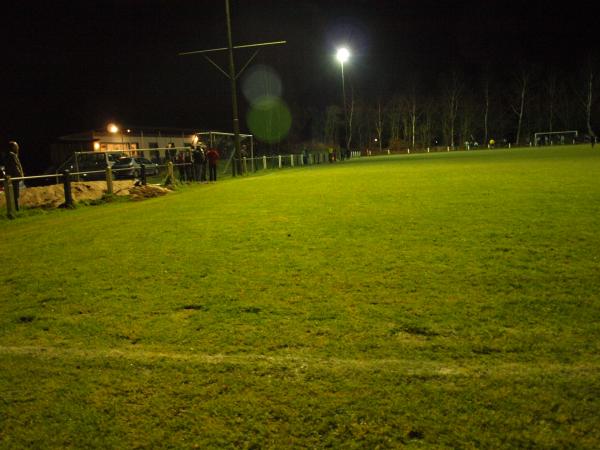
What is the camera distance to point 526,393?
291 centimetres

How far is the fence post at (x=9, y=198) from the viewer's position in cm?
1327

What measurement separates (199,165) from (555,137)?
76.9 meters

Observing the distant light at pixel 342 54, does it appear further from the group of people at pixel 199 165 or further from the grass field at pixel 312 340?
the grass field at pixel 312 340

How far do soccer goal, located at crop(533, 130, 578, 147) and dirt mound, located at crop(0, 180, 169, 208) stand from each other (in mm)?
71821

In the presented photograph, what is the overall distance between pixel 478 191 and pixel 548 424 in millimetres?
10777

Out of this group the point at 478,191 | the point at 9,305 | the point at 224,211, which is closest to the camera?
the point at 9,305

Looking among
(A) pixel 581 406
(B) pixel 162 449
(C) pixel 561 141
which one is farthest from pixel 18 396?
(C) pixel 561 141

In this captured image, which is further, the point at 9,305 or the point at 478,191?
the point at 478,191

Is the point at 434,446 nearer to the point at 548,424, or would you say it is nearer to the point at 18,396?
the point at 548,424

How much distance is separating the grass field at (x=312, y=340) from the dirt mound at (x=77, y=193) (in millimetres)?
8090

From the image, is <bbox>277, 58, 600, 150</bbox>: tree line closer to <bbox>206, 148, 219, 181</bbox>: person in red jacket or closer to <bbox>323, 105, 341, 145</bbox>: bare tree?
<bbox>323, 105, 341, 145</bbox>: bare tree

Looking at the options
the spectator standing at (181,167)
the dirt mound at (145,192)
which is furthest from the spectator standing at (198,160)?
the dirt mound at (145,192)

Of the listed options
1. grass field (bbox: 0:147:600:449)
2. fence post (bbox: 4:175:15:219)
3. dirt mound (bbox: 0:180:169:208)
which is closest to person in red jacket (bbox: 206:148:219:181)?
dirt mound (bbox: 0:180:169:208)

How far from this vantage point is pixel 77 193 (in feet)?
54.1
